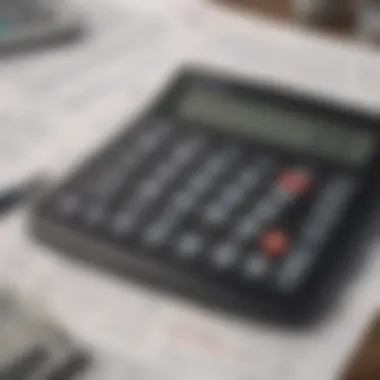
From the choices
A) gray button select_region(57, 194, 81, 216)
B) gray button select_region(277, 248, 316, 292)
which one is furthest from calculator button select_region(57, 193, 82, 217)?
gray button select_region(277, 248, 316, 292)

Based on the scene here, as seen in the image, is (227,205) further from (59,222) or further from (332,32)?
(332,32)

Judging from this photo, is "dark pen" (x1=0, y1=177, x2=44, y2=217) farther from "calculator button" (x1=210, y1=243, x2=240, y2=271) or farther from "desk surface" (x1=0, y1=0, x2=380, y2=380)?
"calculator button" (x1=210, y1=243, x2=240, y2=271)

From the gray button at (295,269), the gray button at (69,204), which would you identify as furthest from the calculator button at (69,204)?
the gray button at (295,269)

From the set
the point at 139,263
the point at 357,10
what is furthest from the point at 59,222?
the point at 357,10

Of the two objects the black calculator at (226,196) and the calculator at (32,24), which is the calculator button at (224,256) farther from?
the calculator at (32,24)

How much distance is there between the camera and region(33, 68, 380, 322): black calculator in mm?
396

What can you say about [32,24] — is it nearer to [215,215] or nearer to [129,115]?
[129,115]

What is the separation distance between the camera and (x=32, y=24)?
57cm

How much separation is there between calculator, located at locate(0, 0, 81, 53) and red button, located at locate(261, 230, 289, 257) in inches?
9.2

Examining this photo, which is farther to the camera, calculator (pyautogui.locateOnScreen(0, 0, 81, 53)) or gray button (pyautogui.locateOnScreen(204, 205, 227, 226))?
calculator (pyautogui.locateOnScreen(0, 0, 81, 53))

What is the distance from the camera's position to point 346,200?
42 centimetres

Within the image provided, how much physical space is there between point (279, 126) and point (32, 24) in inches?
7.6

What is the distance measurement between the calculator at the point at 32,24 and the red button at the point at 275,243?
0.23 m

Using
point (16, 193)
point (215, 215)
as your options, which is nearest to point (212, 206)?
point (215, 215)
